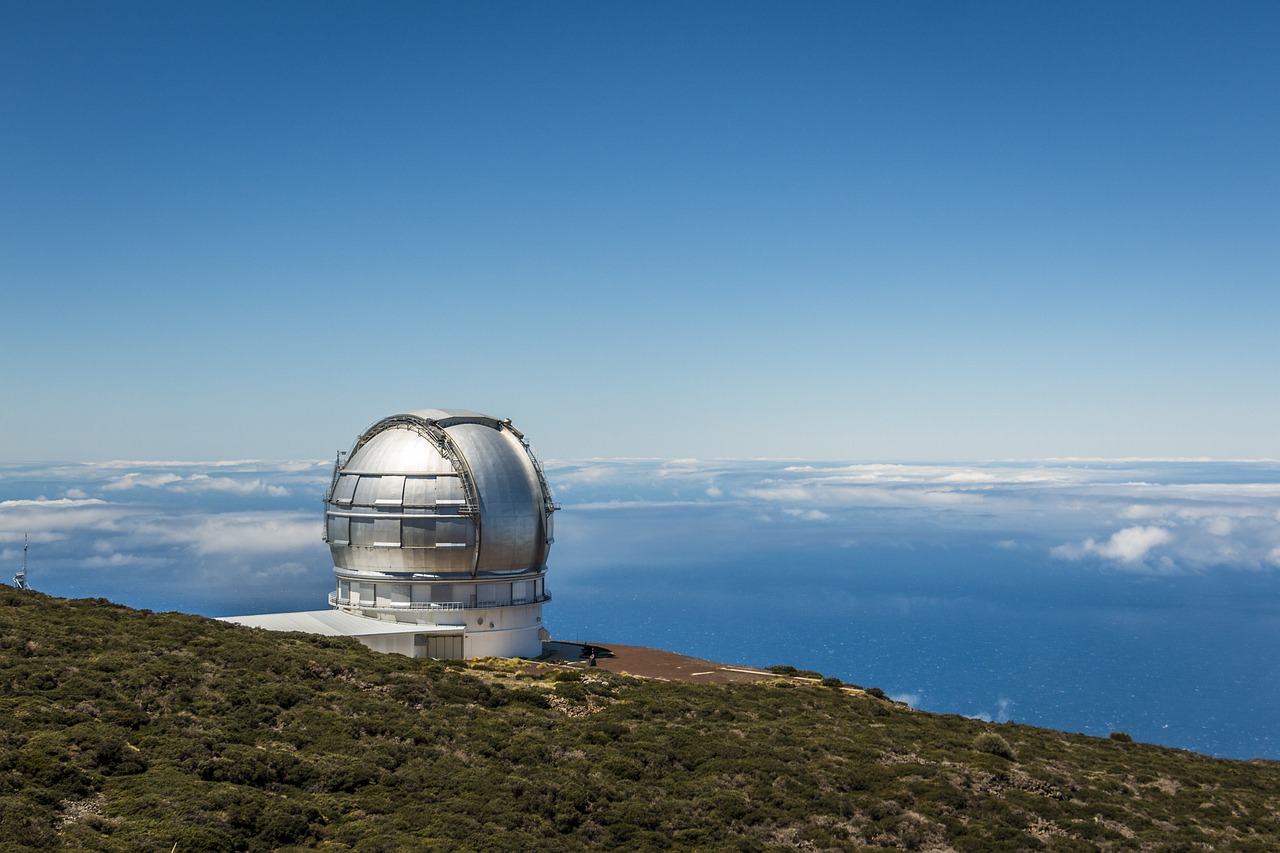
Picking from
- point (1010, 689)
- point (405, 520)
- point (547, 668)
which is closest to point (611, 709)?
point (547, 668)

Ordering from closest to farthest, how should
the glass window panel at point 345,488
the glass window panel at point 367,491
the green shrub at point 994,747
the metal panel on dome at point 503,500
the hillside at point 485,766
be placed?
the hillside at point 485,766, the green shrub at point 994,747, the metal panel on dome at point 503,500, the glass window panel at point 367,491, the glass window panel at point 345,488

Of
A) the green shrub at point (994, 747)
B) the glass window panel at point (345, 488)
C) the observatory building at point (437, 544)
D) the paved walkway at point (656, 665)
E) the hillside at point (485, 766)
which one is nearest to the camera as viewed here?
the hillside at point (485, 766)

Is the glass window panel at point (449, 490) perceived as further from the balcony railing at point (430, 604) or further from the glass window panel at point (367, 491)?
the balcony railing at point (430, 604)

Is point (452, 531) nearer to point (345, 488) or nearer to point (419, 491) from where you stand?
point (419, 491)

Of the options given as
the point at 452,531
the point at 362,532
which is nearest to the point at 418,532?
the point at 452,531

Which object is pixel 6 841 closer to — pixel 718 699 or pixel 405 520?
pixel 718 699

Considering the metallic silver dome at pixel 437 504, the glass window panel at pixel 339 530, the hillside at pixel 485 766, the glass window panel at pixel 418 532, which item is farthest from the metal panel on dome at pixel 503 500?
the hillside at pixel 485 766
